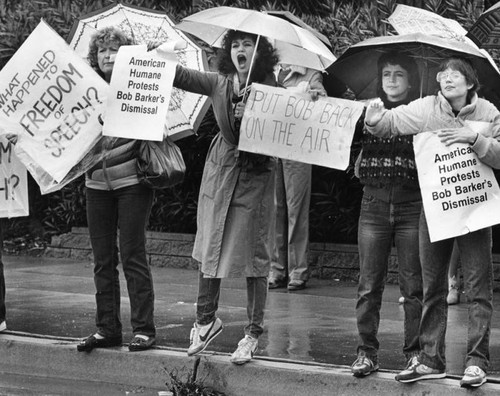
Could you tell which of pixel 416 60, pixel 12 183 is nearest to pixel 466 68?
pixel 416 60

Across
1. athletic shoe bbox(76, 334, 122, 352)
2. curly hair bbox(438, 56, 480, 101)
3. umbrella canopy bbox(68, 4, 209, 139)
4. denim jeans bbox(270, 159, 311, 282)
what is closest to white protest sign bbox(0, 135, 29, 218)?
A: umbrella canopy bbox(68, 4, 209, 139)

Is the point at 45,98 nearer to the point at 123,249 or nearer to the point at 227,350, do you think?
the point at 123,249

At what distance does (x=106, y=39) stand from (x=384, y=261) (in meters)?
2.45

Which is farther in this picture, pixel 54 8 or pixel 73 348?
pixel 54 8

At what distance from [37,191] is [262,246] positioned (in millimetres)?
7254

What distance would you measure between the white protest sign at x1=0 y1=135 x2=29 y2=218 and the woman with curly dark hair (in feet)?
5.23

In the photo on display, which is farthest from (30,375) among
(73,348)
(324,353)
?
(324,353)

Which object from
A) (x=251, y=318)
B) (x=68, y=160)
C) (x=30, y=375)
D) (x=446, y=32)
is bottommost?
(x=30, y=375)

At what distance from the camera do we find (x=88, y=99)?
8.16 meters

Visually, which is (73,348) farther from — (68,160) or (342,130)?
(342,130)

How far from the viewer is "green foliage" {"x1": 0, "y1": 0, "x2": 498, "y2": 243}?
11.8 meters

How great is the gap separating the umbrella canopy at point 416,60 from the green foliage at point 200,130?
3403 millimetres

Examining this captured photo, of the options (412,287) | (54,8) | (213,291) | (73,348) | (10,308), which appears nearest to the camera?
(412,287)

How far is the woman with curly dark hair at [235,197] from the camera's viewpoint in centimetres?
764
